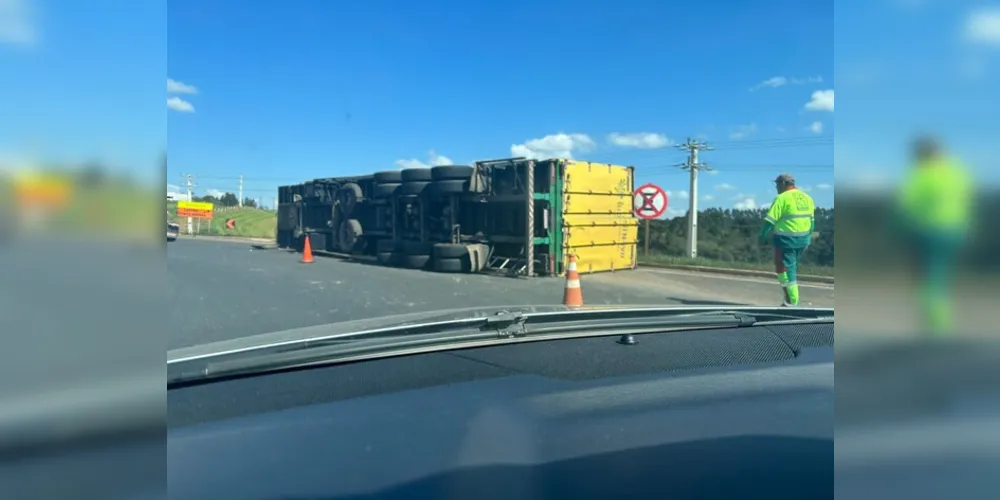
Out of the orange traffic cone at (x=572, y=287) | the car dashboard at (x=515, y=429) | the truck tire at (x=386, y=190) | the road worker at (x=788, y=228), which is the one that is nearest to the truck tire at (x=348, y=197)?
the truck tire at (x=386, y=190)

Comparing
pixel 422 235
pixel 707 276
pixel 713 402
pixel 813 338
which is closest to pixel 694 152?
pixel 707 276

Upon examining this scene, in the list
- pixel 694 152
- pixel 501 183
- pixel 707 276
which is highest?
pixel 694 152

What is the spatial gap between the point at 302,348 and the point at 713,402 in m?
1.87

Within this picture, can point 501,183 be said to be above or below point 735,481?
above

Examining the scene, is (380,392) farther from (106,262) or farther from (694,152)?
(694,152)

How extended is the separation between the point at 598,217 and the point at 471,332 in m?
10.6

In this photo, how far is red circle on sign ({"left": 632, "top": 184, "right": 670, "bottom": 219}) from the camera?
14.1 m

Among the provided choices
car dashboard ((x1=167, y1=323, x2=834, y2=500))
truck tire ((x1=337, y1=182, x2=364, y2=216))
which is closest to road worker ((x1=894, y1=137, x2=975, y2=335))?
car dashboard ((x1=167, y1=323, x2=834, y2=500))

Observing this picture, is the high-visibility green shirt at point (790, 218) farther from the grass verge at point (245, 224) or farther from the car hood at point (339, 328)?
the grass verge at point (245, 224)

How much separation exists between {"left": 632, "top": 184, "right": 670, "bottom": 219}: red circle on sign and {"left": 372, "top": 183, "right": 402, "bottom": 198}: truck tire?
18.0 ft

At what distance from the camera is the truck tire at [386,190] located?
1214 centimetres

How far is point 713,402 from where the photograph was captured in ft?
8.79

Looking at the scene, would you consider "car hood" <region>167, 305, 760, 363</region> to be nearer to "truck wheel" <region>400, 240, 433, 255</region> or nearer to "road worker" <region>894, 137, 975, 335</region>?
"road worker" <region>894, 137, 975, 335</region>

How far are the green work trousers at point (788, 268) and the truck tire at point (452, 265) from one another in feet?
20.4
